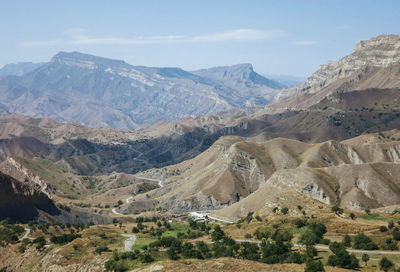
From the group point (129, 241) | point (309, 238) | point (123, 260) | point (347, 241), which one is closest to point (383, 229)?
point (347, 241)

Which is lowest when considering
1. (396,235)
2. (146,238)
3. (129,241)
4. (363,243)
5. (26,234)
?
(26,234)

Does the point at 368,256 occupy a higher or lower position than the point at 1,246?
higher

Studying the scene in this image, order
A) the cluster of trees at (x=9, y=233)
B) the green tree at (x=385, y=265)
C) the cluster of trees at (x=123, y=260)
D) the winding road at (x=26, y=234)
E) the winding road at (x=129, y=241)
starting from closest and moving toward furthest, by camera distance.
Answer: the green tree at (x=385, y=265), the cluster of trees at (x=123, y=260), the winding road at (x=129, y=241), the cluster of trees at (x=9, y=233), the winding road at (x=26, y=234)

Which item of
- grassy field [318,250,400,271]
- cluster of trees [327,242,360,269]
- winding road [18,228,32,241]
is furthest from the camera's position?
winding road [18,228,32,241]

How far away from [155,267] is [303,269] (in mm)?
23940

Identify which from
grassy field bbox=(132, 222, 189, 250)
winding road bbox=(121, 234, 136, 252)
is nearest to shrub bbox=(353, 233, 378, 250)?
grassy field bbox=(132, 222, 189, 250)

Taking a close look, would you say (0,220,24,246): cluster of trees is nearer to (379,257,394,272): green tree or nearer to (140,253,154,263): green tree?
(140,253,154,263): green tree

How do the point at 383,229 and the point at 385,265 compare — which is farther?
the point at 383,229

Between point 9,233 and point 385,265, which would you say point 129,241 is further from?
point 385,265

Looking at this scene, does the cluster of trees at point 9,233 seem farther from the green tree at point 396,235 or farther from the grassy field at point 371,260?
the green tree at point 396,235

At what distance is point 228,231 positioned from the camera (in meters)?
131

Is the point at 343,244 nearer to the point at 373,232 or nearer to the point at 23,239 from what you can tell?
the point at 373,232

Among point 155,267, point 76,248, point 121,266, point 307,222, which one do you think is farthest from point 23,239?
point 307,222

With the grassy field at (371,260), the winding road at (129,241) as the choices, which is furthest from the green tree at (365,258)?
the winding road at (129,241)
